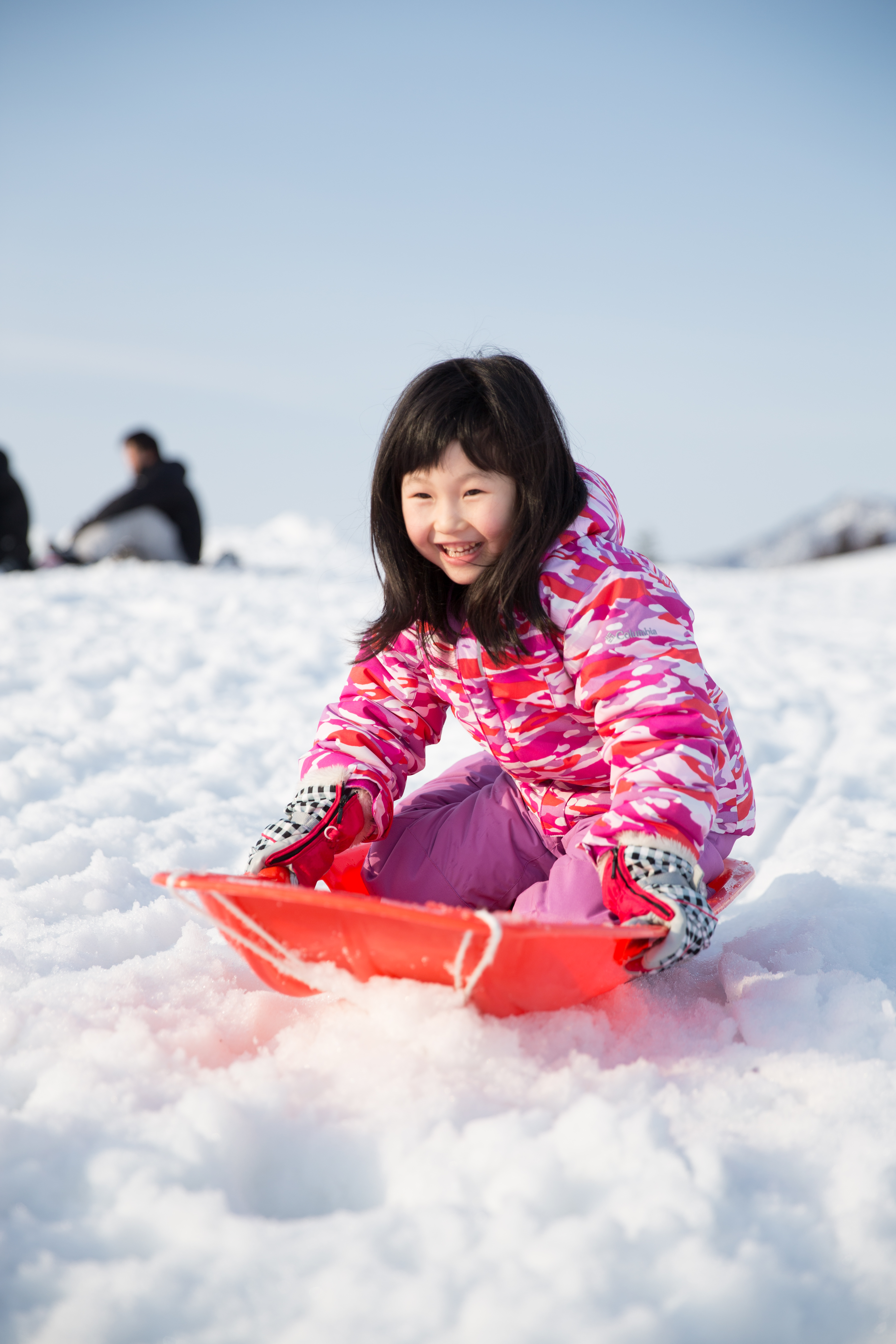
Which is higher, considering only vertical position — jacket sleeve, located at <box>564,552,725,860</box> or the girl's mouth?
the girl's mouth

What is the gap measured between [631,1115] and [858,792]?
1.69 metres

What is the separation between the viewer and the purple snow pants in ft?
4.79

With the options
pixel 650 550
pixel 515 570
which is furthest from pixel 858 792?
pixel 650 550

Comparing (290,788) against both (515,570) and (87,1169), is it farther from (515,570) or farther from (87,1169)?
(87,1169)

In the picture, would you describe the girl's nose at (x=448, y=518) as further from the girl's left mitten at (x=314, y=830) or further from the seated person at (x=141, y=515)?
the seated person at (x=141, y=515)

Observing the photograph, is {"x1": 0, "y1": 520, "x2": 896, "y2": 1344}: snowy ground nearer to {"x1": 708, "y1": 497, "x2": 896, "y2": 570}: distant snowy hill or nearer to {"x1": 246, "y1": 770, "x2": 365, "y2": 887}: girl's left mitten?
{"x1": 246, "y1": 770, "x2": 365, "y2": 887}: girl's left mitten

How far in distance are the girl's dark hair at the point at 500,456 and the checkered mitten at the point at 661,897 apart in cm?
33

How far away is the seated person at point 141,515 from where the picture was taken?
594 cm

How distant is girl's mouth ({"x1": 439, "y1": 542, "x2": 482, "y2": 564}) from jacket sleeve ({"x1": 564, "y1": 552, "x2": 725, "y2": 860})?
14 cm

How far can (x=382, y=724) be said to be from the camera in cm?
154

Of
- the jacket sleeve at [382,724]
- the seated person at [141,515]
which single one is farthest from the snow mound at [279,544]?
the jacket sleeve at [382,724]

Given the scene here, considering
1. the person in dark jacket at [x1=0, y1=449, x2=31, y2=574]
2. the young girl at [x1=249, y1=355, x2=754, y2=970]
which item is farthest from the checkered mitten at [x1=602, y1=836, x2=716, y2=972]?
the person in dark jacket at [x1=0, y1=449, x2=31, y2=574]

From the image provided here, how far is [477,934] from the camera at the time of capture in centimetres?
104

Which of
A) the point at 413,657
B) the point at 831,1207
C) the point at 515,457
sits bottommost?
the point at 831,1207
